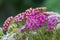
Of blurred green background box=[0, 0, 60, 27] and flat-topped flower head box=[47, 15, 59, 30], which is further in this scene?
blurred green background box=[0, 0, 60, 27]

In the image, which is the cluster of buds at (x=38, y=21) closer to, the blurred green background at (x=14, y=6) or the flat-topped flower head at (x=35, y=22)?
the flat-topped flower head at (x=35, y=22)

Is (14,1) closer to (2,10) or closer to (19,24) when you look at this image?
(2,10)

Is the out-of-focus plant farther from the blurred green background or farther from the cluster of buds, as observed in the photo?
the blurred green background

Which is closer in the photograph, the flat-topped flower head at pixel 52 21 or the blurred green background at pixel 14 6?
the flat-topped flower head at pixel 52 21

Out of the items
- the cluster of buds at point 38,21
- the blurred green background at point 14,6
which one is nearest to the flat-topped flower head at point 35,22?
the cluster of buds at point 38,21

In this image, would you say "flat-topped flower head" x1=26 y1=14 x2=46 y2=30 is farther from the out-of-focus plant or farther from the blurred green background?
the blurred green background

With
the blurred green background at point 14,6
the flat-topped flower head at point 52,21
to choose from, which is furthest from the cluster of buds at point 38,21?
the blurred green background at point 14,6

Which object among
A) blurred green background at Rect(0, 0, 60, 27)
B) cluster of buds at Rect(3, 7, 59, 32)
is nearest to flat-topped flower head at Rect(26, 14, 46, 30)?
cluster of buds at Rect(3, 7, 59, 32)

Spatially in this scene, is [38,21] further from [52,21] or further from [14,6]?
[14,6]

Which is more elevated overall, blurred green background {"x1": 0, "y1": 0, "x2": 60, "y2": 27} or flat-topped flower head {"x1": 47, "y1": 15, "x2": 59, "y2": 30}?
blurred green background {"x1": 0, "y1": 0, "x2": 60, "y2": 27}

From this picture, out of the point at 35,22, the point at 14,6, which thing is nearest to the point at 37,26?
the point at 35,22

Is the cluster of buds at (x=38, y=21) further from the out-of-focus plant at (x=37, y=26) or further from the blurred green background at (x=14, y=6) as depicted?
the blurred green background at (x=14, y=6)

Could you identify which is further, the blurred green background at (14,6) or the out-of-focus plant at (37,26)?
the blurred green background at (14,6)

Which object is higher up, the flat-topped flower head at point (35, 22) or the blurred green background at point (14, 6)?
the blurred green background at point (14, 6)
